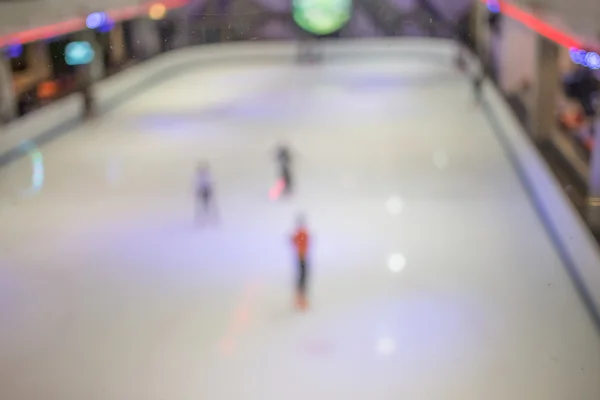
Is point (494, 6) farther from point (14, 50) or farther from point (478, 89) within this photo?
point (14, 50)

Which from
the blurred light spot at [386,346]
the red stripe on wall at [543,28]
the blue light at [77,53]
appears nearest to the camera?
the blurred light spot at [386,346]

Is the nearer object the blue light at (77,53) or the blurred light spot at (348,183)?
the blurred light spot at (348,183)

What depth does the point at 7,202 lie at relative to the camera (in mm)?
10273

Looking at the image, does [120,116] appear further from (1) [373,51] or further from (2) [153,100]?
(1) [373,51]

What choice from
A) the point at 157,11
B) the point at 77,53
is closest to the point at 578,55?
the point at 77,53

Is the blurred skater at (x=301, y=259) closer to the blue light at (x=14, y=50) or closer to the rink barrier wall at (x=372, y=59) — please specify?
the rink barrier wall at (x=372, y=59)

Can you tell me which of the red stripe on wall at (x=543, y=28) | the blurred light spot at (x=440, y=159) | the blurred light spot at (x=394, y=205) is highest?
the red stripe on wall at (x=543, y=28)

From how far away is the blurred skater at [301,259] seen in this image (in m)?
6.30

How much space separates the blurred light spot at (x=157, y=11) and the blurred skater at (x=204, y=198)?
14863 millimetres

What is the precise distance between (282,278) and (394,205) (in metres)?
2.91

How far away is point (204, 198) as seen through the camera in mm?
8992

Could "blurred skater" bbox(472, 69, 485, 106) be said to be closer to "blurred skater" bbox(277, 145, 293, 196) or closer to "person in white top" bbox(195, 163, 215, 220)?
"blurred skater" bbox(277, 145, 293, 196)

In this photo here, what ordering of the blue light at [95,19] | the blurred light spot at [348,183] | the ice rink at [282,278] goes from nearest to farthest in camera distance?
the ice rink at [282,278] < the blurred light spot at [348,183] < the blue light at [95,19]

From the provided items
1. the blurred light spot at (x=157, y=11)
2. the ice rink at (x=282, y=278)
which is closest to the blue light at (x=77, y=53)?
the ice rink at (x=282, y=278)
